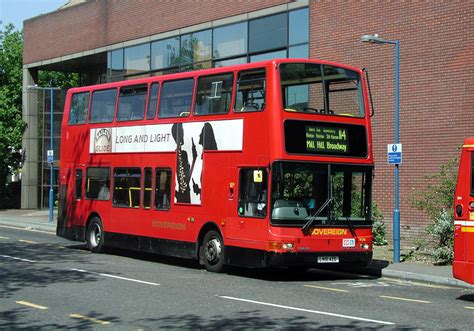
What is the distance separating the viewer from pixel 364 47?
822 inches

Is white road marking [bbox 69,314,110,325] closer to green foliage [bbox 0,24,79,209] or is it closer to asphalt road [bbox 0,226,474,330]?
asphalt road [bbox 0,226,474,330]

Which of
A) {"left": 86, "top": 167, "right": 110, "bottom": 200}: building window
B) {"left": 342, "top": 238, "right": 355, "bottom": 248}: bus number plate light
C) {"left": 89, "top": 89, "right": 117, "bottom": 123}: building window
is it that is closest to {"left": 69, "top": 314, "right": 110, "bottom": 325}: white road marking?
{"left": 342, "top": 238, "right": 355, "bottom": 248}: bus number plate light

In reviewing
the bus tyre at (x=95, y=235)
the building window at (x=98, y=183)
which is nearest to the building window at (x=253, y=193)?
the building window at (x=98, y=183)

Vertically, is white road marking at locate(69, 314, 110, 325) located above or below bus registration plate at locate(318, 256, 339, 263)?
below

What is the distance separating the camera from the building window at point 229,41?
2486 cm

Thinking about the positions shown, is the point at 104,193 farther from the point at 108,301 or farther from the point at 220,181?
the point at 108,301

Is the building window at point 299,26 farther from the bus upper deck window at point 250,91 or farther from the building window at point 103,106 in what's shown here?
the bus upper deck window at point 250,91

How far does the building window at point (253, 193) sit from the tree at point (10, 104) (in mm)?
29592

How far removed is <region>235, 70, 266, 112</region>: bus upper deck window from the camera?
43.3 feet

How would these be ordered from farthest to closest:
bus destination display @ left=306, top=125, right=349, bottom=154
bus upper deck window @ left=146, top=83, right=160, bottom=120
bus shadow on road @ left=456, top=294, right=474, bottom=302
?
1. bus upper deck window @ left=146, top=83, right=160, bottom=120
2. bus destination display @ left=306, top=125, right=349, bottom=154
3. bus shadow on road @ left=456, top=294, right=474, bottom=302

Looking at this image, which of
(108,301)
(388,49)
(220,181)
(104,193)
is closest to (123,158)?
(104,193)

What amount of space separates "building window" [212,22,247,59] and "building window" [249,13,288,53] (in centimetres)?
40

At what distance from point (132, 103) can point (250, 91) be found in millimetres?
4468

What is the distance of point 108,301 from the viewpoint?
1007cm
